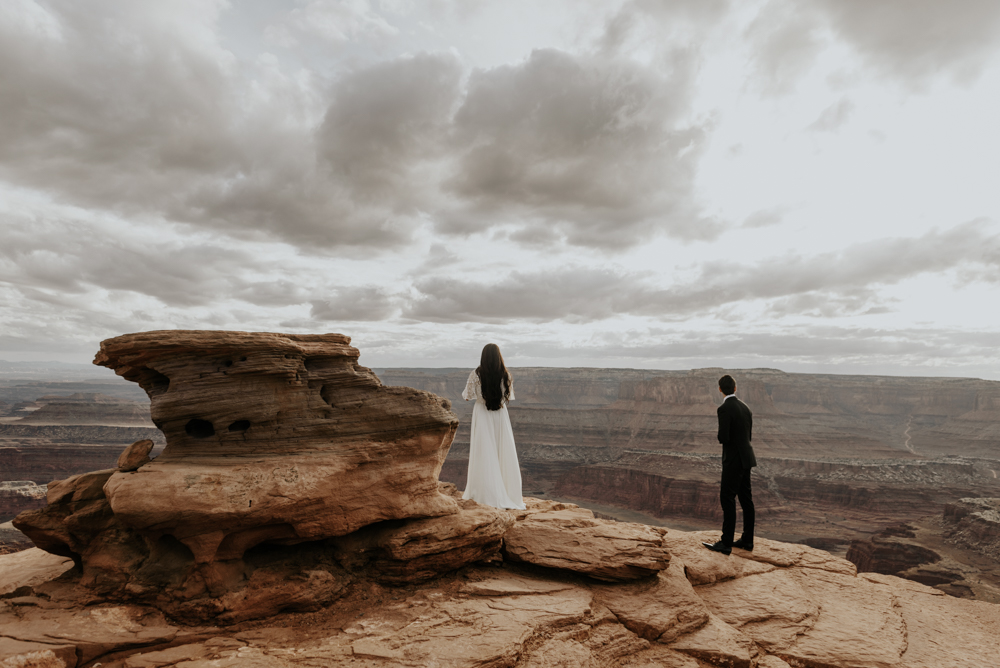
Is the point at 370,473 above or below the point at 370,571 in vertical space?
above

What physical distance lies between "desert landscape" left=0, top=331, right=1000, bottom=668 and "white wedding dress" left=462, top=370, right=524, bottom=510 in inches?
34.9

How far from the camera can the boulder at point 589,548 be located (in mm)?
7297

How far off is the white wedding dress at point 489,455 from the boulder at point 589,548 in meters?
1.11

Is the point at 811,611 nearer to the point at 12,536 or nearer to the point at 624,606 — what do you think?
the point at 624,606

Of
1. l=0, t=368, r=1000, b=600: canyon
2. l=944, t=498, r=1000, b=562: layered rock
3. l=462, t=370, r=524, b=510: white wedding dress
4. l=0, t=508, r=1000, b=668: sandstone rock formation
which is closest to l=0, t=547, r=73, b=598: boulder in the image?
l=0, t=508, r=1000, b=668: sandstone rock formation

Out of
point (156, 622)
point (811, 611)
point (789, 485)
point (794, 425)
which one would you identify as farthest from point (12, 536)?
point (794, 425)

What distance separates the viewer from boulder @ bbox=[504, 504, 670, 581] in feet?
23.9

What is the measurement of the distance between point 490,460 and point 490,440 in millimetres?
386

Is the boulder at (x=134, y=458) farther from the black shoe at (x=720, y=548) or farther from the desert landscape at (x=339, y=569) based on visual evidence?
the black shoe at (x=720, y=548)

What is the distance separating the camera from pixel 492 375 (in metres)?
8.94

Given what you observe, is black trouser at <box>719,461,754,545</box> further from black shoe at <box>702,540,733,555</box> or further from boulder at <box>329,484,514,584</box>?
boulder at <box>329,484,514,584</box>

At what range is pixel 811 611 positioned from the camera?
24.5 feet

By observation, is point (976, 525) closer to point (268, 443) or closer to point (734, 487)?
point (734, 487)

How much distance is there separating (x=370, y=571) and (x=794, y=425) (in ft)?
322
